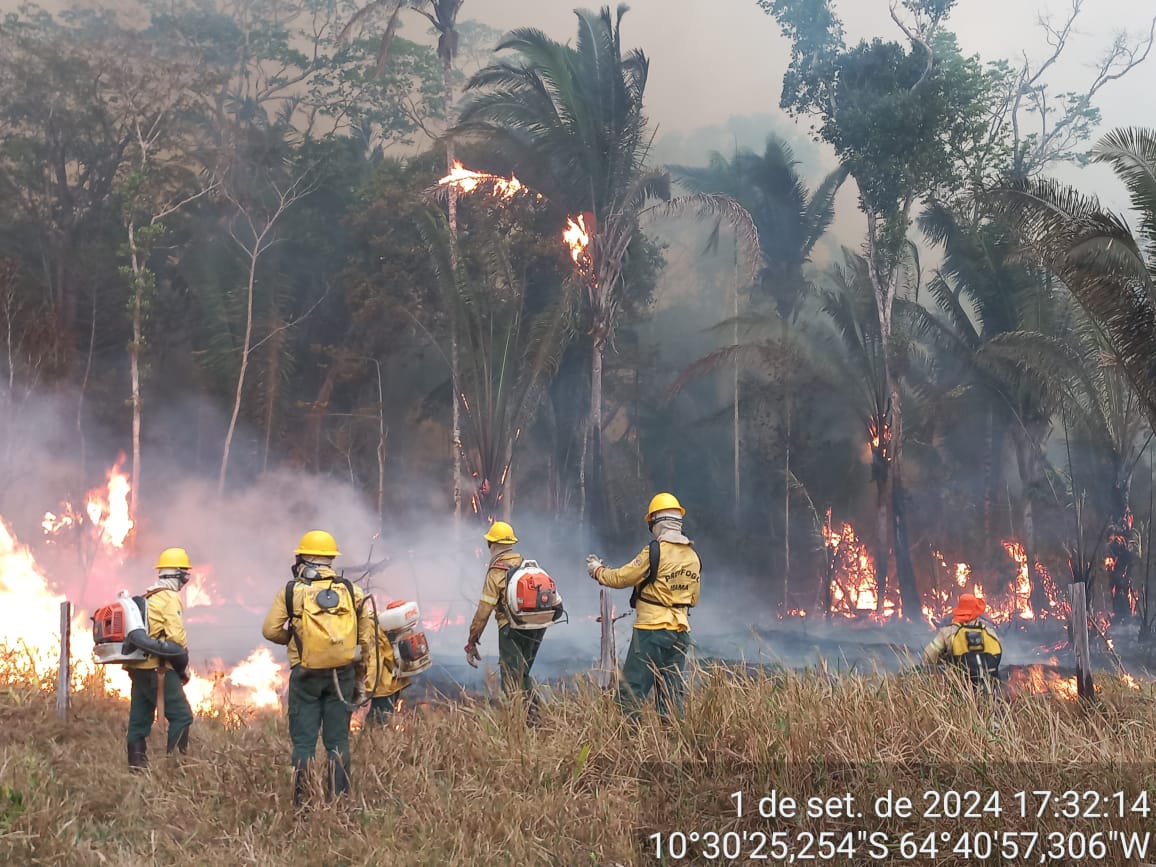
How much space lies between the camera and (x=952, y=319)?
28.3 m

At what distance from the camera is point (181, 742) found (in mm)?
8859

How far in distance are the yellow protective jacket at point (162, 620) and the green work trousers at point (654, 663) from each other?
3550mm

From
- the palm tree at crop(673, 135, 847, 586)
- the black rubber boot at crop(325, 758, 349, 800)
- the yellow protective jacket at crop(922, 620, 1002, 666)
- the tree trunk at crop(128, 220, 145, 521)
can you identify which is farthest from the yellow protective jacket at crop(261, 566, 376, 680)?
the palm tree at crop(673, 135, 847, 586)

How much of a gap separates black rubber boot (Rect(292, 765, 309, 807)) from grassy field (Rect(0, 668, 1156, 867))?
76 millimetres

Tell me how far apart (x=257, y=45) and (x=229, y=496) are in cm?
1511

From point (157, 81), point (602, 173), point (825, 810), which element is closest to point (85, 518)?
point (157, 81)

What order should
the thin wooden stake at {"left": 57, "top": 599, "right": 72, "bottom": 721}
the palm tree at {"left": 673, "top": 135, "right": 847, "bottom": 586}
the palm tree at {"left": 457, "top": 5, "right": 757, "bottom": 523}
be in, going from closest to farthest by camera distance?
the thin wooden stake at {"left": 57, "top": 599, "right": 72, "bottom": 721}, the palm tree at {"left": 457, "top": 5, "right": 757, "bottom": 523}, the palm tree at {"left": 673, "top": 135, "right": 847, "bottom": 586}

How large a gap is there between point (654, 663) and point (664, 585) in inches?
23.0

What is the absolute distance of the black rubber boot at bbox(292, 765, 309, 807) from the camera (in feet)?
23.0

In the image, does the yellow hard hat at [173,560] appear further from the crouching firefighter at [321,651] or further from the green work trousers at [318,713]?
the green work trousers at [318,713]

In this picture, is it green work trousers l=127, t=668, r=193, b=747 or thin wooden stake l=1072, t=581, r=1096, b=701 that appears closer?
green work trousers l=127, t=668, r=193, b=747

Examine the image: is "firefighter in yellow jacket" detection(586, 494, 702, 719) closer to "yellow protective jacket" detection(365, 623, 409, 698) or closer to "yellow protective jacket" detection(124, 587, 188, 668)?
"yellow protective jacket" detection(365, 623, 409, 698)

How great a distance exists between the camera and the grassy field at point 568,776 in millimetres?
6070

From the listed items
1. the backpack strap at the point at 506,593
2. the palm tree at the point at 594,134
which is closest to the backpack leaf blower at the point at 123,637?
the backpack strap at the point at 506,593
